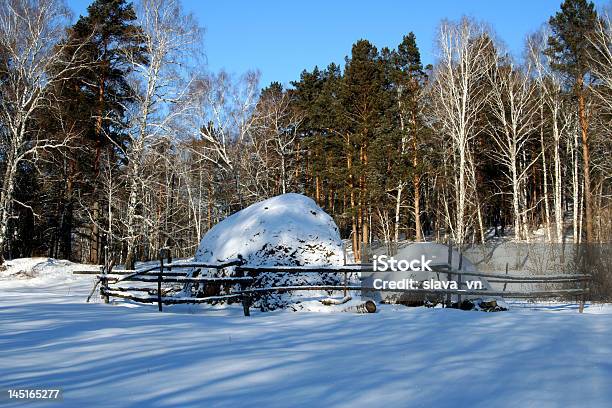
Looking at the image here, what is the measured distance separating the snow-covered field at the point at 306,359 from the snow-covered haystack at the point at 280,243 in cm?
248

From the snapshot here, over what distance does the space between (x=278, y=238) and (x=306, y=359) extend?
6.67m

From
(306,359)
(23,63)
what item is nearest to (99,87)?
(23,63)

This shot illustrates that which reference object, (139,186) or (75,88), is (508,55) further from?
(75,88)

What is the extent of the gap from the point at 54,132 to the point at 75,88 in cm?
291

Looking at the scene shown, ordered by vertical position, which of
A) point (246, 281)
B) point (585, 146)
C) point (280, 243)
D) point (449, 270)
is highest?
point (585, 146)

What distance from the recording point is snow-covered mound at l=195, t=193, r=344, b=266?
39.7 feet

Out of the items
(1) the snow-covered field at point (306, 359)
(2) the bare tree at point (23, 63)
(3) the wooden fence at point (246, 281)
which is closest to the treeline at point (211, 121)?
(2) the bare tree at point (23, 63)

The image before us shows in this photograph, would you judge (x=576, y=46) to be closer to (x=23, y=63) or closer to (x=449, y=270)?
(x=449, y=270)

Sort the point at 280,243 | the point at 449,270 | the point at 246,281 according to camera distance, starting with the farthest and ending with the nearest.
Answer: the point at 449,270
the point at 280,243
the point at 246,281

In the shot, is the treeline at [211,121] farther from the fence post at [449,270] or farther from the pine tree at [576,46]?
the fence post at [449,270]

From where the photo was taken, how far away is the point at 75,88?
1059 inches

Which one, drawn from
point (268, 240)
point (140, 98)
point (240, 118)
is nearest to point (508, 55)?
point (240, 118)

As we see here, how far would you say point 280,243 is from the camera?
12203mm

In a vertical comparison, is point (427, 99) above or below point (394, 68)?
below
